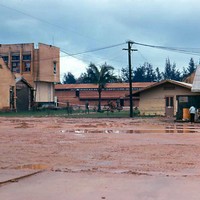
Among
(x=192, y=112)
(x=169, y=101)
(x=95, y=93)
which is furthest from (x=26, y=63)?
(x=192, y=112)

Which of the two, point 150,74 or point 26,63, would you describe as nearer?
point 26,63

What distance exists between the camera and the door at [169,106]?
50.4m

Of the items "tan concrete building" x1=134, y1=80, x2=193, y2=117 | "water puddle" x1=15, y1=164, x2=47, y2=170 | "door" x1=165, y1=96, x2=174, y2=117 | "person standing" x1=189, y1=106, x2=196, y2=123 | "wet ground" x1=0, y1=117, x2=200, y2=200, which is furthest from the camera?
"door" x1=165, y1=96, x2=174, y2=117

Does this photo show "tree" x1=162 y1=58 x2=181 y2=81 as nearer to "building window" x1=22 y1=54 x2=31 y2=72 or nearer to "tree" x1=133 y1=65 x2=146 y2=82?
"tree" x1=133 y1=65 x2=146 y2=82

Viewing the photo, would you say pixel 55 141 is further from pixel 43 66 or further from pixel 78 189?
pixel 43 66

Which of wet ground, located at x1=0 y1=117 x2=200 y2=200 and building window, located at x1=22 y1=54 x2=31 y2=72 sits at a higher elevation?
building window, located at x1=22 y1=54 x2=31 y2=72

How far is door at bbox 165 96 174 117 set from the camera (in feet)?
165

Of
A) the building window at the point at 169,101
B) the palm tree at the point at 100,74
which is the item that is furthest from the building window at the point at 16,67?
the building window at the point at 169,101

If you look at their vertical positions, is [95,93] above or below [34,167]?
above

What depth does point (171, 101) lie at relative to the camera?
50.5 metres

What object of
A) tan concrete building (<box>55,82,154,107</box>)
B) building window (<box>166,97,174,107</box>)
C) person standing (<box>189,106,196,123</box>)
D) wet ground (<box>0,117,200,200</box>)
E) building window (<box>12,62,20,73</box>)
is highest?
building window (<box>12,62,20,73</box>)

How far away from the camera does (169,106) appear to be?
50.6 meters

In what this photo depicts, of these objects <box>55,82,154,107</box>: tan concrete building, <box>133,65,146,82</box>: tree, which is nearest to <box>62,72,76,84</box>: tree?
<box>133,65,146,82</box>: tree

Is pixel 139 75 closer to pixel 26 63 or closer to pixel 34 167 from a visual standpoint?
pixel 26 63
